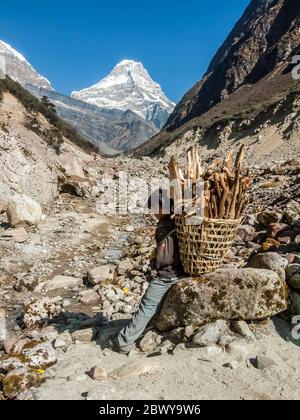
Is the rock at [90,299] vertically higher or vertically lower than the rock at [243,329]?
lower

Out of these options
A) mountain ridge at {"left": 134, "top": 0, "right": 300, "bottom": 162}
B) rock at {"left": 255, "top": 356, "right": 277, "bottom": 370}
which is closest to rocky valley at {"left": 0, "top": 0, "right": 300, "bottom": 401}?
rock at {"left": 255, "top": 356, "right": 277, "bottom": 370}

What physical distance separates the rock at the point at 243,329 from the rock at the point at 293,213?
13.7ft

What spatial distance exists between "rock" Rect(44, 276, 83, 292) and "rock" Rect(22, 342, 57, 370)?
3522 mm

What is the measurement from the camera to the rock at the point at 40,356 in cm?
462

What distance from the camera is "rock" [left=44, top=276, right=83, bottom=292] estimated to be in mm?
8438

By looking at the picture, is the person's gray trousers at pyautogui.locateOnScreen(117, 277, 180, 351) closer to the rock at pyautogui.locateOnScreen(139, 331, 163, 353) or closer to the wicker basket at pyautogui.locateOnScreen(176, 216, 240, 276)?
the rock at pyautogui.locateOnScreen(139, 331, 163, 353)

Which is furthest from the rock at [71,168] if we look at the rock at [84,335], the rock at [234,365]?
the rock at [234,365]

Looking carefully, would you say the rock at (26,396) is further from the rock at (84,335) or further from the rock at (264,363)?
the rock at (264,363)

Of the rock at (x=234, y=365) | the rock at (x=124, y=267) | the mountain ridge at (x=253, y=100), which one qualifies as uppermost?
the mountain ridge at (x=253, y=100)

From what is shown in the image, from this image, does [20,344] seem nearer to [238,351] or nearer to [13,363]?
[13,363]

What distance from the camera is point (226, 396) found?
3.57 m

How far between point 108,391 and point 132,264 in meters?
5.55
